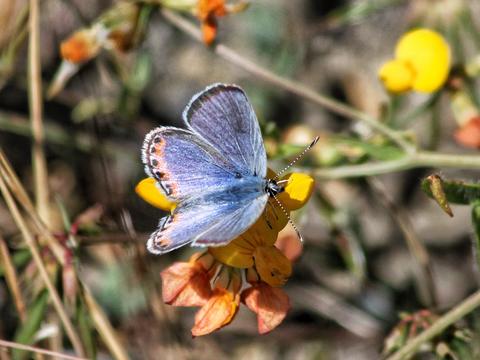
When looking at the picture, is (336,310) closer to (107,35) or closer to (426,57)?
(426,57)

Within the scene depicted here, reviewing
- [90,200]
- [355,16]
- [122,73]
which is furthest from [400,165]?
[90,200]

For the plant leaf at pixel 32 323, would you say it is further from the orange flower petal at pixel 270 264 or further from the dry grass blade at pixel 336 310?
the dry grass blade at pixel 336 310

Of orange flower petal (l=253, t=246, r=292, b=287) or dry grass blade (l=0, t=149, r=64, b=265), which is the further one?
dry grass blade (l=0, t=149, r=64, b=265)

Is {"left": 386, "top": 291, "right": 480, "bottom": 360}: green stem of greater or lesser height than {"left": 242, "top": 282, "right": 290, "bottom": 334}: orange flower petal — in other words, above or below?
below

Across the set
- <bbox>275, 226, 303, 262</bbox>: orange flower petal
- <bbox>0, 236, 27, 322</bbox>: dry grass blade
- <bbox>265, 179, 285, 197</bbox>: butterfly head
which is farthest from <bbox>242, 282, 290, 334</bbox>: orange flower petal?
<bbox>0, 236, 27, 322</bbox>: dry grass blade

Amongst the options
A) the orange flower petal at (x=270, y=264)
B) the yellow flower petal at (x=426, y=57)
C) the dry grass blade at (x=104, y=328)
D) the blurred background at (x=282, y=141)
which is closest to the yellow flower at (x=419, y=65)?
the yellow flower petal at (x=426, y=57)

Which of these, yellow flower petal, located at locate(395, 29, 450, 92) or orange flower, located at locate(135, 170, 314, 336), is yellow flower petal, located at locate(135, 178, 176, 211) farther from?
yellow flower petal, located at locate(395, 29, 450, 92)
